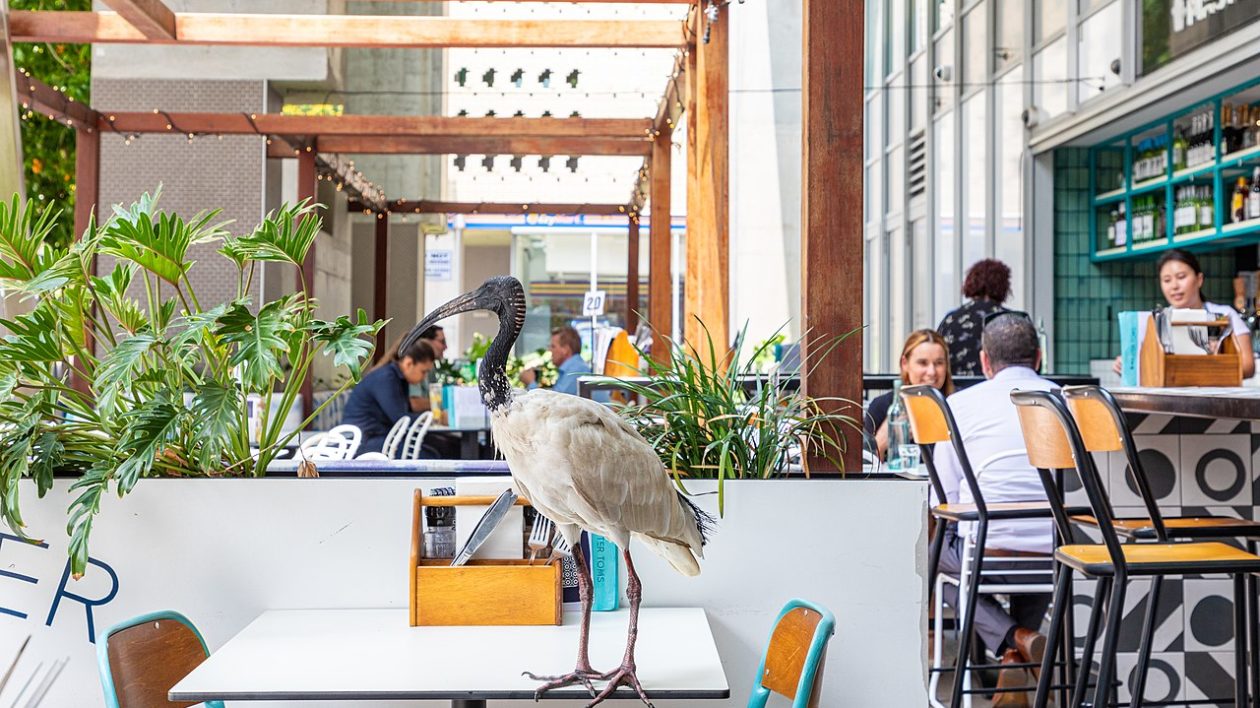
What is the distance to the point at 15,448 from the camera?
103 inches

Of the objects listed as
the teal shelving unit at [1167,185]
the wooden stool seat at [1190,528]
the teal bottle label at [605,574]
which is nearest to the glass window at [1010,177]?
the teal shelving unit at [1167,185]

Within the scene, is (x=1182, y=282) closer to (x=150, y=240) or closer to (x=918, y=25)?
(x=150, y=240)

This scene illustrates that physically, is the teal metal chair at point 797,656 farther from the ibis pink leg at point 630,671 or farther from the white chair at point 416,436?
the white chair at point 416,436

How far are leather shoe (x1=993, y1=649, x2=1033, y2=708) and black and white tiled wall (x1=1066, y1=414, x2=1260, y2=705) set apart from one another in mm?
313

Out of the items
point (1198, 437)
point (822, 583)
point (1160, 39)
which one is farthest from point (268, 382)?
point (1160, 39)

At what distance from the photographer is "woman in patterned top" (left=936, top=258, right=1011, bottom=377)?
632cm

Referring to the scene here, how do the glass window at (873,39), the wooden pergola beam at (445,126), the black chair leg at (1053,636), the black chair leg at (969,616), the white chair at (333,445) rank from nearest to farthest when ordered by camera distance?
the black chair leg at (1053,636) < the black chair leg at (969,616) < the white chair at (333,445) < the wooden pergola beam at (445,126) < the glass window at (873,39)

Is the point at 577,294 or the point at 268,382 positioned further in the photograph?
the point at 577,294

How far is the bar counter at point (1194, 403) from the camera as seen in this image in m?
2.67

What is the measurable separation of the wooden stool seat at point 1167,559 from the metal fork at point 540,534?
1.16 metres

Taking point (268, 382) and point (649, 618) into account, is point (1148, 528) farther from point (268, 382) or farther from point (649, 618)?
point (268, 382)

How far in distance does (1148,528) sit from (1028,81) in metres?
6.11

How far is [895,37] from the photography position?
12398mm

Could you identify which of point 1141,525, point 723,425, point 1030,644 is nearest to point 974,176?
point 1030,644
